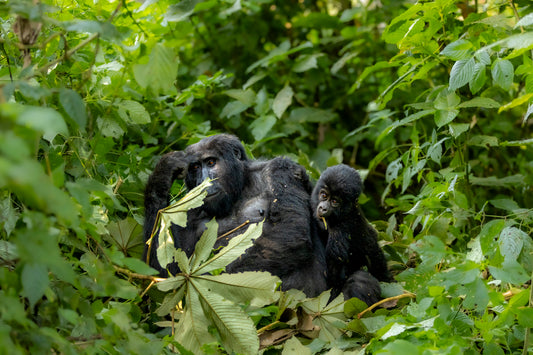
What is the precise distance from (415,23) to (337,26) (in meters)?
3.03

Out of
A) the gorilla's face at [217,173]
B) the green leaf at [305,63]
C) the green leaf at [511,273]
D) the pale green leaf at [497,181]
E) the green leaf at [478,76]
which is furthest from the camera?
the green leaf at [305,63]

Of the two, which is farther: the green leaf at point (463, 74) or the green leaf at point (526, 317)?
the green leaf at point (463, 74)

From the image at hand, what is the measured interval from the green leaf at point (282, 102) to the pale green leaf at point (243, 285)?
2.51 m

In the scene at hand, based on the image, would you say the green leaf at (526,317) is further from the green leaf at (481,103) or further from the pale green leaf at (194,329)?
the green leaf at (481,103)

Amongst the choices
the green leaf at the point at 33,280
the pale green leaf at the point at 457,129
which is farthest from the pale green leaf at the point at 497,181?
the green leaf at the point at 33,280

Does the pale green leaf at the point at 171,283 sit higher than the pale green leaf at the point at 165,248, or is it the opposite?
the pale green leaf at the point at 165,248

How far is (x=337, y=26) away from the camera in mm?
6184

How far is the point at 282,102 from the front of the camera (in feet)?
16.4

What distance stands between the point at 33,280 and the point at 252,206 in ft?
6.93

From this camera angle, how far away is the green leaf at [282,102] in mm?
4910

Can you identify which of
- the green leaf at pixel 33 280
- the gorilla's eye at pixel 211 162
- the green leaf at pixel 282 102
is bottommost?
the green leaf at pixel 282 102

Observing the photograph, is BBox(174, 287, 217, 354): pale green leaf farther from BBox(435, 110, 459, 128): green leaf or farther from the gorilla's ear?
BBox(435, 110, 459, 128): green leaf

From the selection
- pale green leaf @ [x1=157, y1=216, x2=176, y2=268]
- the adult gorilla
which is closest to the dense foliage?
pale green leaf @ [x1=157, y1=216, x2=176, y2=268]

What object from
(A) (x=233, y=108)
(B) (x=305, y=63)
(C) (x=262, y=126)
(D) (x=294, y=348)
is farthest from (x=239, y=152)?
(B) (x=305, y=63)
